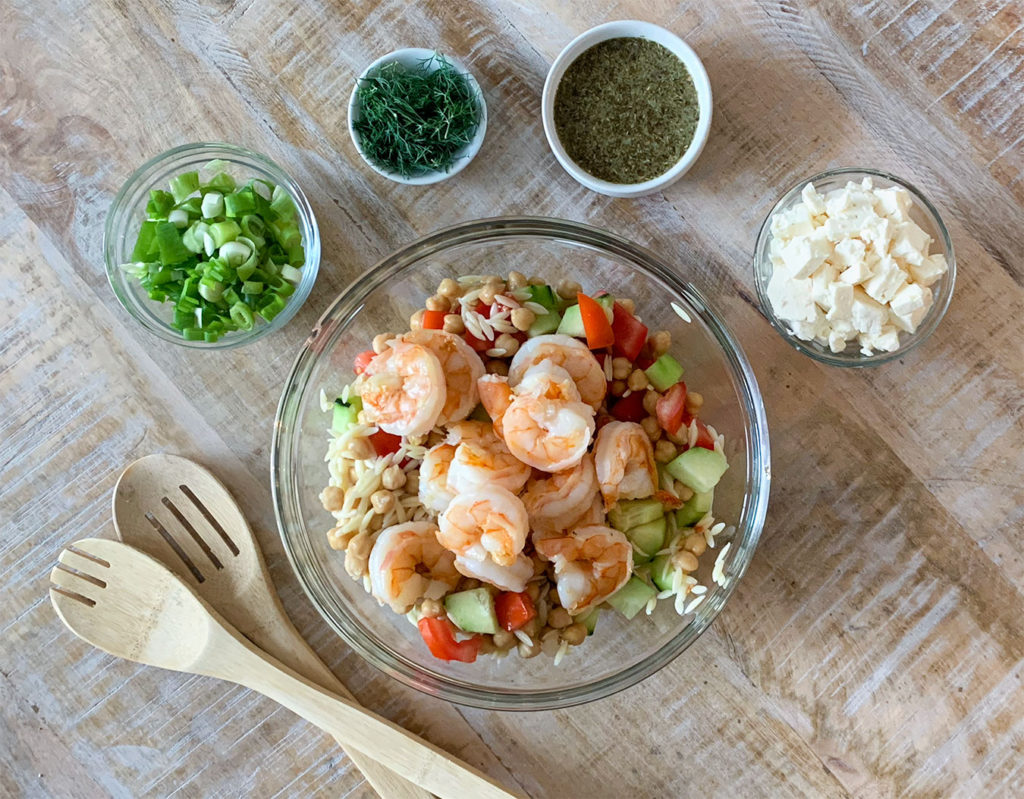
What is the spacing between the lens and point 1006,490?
6.93 ft

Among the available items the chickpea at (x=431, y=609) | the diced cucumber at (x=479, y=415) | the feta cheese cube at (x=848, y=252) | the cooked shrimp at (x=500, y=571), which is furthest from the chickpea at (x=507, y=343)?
the feta cheese cube at (x=848, y=252)

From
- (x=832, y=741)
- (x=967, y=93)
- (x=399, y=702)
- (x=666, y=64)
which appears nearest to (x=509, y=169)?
(x=666, y=64)

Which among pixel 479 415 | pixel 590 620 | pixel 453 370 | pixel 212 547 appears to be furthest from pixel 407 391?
pixel 212 547

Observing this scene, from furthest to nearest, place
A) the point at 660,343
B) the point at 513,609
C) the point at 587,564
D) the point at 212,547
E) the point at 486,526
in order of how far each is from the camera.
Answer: the point at 212,547
the point at 660,343
the point at 513,609
the point at 587,564
the point at 486,526

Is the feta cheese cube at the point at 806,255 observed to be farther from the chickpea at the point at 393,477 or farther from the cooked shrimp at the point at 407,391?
the chickpea at the point at 393,477

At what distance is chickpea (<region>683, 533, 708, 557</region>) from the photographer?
6.13 feet

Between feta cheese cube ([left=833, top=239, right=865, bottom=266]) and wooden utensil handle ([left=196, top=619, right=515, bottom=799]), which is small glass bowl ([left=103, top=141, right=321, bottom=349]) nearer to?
wooden utensil handle ([left=196, top=619, right=515, bottom=799])

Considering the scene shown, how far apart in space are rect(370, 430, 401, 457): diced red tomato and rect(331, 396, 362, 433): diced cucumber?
70 mm

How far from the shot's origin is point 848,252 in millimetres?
1862

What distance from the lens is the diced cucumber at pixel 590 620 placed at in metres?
1.87

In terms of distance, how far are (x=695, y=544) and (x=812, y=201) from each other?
844 mm

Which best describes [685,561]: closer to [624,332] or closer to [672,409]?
[672,409]

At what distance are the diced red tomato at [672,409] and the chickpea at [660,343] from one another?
101 mm

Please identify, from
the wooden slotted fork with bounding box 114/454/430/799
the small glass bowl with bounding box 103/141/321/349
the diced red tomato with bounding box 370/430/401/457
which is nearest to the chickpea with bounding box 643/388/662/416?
the diced red tomato with bounding box 370/430/401/457
